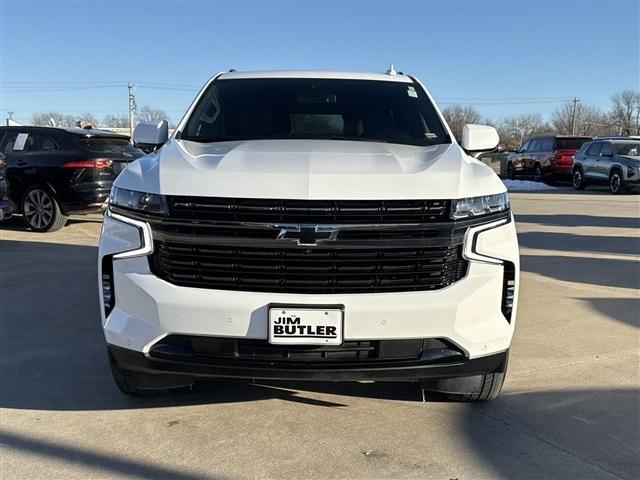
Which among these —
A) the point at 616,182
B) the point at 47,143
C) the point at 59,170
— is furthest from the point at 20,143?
the point at 616,182

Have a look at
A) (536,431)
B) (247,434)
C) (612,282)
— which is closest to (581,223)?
(612,282)

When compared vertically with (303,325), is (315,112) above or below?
above

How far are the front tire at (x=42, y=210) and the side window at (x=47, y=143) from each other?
663 mm

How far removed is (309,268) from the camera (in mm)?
2840

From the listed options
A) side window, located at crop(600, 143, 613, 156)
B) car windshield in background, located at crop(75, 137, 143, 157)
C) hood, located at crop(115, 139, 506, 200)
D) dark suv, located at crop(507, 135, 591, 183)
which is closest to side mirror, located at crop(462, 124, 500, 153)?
hood, located at crop(115, 139, 506, 200)

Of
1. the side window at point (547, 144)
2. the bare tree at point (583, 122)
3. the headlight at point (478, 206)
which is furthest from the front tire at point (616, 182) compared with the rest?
the bare tree at point (583, 122)

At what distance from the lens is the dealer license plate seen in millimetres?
2771

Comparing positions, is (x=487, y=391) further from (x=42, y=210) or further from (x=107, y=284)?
(x=42, y=210)

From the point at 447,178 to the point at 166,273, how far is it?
57.4 inches

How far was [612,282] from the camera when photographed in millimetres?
6758

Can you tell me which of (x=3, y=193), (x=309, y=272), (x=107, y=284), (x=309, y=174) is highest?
(x=309, y=174)

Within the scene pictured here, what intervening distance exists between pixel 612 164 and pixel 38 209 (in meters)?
16.5

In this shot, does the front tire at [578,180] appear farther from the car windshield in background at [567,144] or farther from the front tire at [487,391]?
the front tire at [487,391]

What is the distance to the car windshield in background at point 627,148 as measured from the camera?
61.4ft
